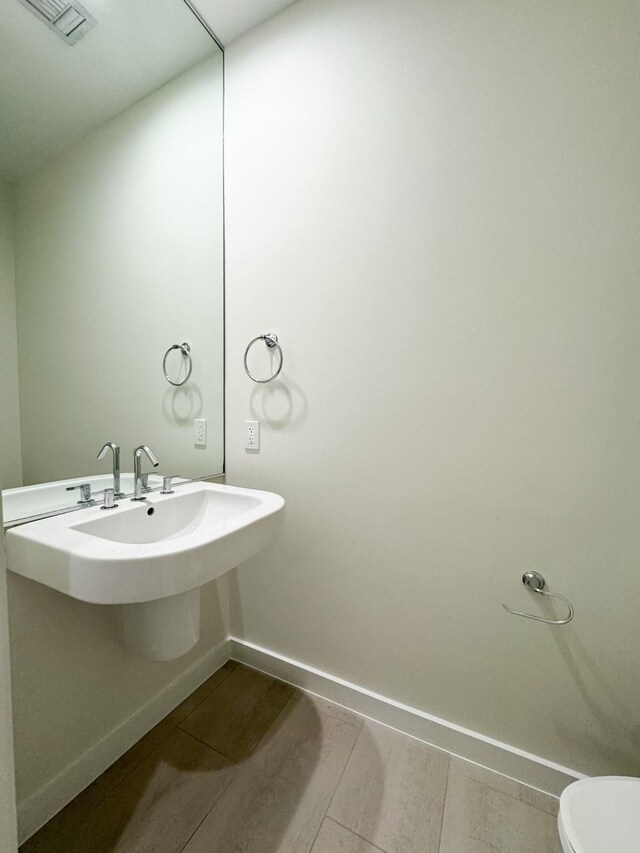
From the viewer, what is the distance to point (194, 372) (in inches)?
54.1

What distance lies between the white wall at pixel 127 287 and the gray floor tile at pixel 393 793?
1133 millimetres

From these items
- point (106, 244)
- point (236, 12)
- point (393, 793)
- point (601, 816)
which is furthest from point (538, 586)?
point (236, 12)

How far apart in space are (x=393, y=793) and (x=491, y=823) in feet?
0.85

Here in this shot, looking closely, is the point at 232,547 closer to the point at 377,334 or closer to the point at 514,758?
the point at 377,334

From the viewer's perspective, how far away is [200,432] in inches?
54.6

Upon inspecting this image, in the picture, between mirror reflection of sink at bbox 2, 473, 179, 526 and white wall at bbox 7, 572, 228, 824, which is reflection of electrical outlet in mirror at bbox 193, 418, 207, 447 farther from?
white wall at bbox 7, 572, 228, 824

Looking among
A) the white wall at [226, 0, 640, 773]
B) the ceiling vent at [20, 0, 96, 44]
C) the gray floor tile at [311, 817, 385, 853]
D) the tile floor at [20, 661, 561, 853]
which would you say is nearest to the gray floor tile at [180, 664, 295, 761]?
the tile floor at [20, 661, 561, 853]

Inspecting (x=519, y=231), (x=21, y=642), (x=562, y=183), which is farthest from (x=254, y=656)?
(x=562, y=183)

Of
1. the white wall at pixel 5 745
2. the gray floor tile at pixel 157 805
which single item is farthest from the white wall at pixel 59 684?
the white wall at pixel 5 745

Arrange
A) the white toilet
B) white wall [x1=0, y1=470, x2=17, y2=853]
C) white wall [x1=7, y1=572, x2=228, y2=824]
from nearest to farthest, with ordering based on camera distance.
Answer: white wall [x1=0, y1=470, x2=17, y2=853]
the white toilet
white wall [x1=7, y1=572, x2=228, y2=824]

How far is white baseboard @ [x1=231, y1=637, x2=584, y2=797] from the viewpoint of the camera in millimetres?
961

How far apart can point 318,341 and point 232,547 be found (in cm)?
75

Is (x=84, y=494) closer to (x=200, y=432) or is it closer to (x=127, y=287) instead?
(x=200, y=432)

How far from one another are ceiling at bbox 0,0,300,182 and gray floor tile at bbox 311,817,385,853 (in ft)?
6.24
